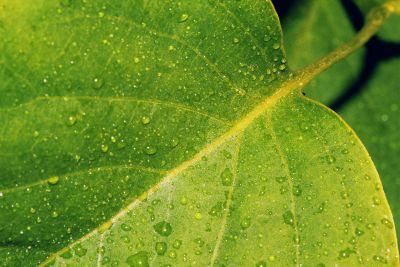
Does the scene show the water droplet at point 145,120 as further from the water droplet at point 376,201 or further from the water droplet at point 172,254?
the water droplet at point 376,201

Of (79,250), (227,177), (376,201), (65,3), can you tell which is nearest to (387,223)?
(376,201)

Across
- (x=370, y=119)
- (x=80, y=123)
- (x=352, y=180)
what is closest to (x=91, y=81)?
(x=80, y=123)

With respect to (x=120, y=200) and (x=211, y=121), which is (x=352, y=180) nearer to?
(x=211, y=121)

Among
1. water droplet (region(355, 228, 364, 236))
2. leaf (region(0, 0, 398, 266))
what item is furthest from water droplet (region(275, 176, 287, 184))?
water droplet (region(355, 228, 364, 236))

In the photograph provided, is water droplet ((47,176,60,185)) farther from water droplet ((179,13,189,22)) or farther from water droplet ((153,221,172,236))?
water droplet ((179,13,189,22))

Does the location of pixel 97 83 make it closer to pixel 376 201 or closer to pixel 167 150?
pixel 167 150

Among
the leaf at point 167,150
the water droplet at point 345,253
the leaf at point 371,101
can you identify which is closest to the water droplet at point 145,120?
the leaf at point 167,150

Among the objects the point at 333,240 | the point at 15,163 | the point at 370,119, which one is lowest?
the point at 370,119
